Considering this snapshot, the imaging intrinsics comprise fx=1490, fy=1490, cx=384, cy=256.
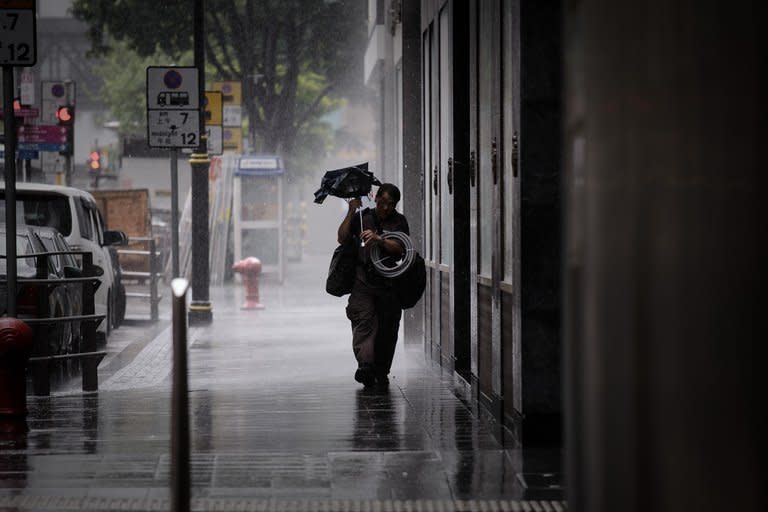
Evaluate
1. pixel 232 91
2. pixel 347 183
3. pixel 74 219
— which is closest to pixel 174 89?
pixel 74 219

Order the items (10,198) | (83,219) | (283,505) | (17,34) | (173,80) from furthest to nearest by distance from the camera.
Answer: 1. (173,80)
2. (83,219)
3. (17,34)
4. (10,198)
5. (283,505)

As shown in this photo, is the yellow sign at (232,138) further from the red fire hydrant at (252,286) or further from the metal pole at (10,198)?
the metal pole at (10,198)

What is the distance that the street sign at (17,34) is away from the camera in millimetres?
10289

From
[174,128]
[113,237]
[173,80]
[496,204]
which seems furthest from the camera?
[173,80]

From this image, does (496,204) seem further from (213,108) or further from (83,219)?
(213,108)

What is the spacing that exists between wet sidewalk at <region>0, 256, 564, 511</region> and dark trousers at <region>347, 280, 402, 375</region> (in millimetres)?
285

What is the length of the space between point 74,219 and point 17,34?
687 cm

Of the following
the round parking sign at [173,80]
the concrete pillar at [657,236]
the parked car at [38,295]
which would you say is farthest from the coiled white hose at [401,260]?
the concrete pillar at [657,236]

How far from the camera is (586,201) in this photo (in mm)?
→ 3391

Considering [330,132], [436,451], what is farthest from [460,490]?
[330,132]

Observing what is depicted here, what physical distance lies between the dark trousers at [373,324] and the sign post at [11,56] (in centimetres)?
282

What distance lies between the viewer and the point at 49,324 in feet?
38.5

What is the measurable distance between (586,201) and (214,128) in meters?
22.0

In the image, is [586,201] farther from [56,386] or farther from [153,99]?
[153,99]
